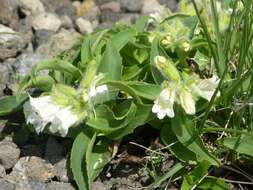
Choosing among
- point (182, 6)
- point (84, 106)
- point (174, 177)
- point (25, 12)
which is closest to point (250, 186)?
point (174, 177)

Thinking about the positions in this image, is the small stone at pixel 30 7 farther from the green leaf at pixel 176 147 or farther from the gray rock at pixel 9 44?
the green leaf at pixel 176 147

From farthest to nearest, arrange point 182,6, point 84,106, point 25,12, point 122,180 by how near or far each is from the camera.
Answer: point 25,12 < point 182,6 < point 122,180 < point 84,106

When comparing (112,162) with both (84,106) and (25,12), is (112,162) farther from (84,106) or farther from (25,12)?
(25,12)

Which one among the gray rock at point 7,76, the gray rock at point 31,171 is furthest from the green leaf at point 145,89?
the gray rock at point 7,76

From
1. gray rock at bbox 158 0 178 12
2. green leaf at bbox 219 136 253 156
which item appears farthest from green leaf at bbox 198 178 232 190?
gray rock at bbox 158 0 178 12

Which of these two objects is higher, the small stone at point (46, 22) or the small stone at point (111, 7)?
the small stone at point (111, 7)

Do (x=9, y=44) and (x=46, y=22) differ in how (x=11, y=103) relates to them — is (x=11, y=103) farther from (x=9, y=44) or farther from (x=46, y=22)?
(x=46, y=22)

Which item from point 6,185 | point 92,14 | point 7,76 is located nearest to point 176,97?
point 6,185
